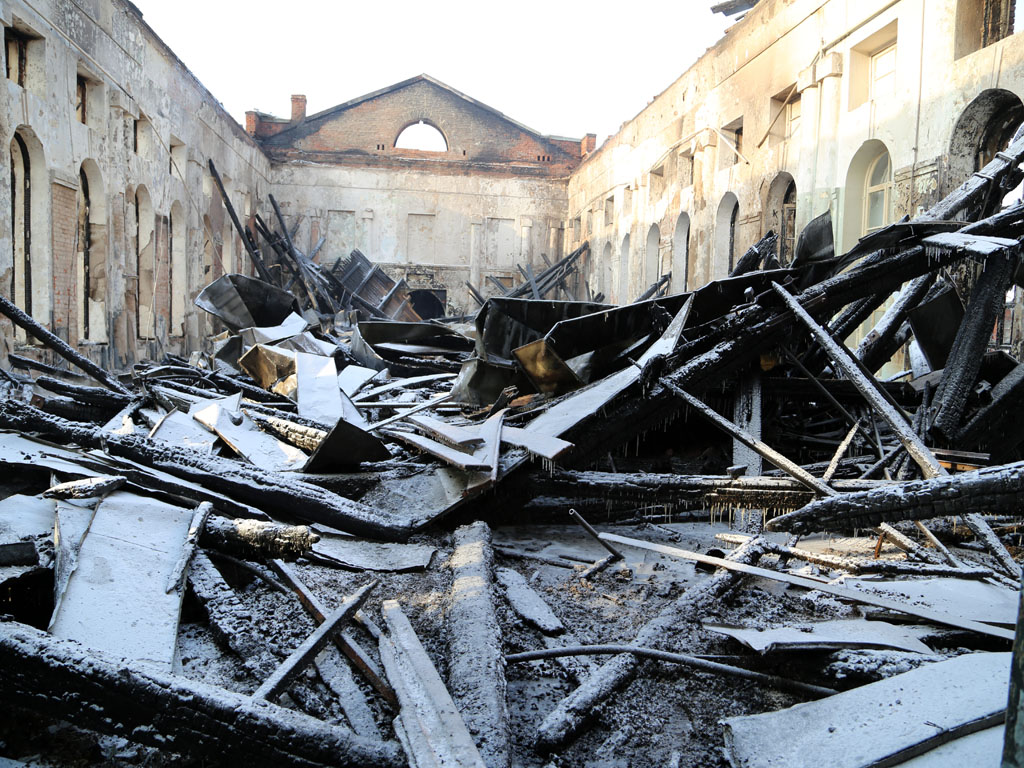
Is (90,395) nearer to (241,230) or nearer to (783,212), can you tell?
(783,212)

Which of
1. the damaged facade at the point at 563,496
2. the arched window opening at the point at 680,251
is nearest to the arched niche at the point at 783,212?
the damaged facade at the point at 563,496

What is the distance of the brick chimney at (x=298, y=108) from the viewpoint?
955 inches

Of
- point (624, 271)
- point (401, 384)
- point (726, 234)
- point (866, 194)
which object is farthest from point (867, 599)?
point (624, 271)

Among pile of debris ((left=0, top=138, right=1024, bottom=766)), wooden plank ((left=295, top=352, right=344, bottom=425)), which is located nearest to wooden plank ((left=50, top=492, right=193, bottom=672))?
pile of debris ((left=0, top=138, right=1024, bottom=766))

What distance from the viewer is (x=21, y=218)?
962 cm

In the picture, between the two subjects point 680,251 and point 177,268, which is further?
point 680,251

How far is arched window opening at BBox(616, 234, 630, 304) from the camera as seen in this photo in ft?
67.9

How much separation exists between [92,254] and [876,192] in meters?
12.3

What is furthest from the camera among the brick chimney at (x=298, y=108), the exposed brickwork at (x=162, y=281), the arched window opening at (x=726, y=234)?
the brick chimney at (x=298, y=108)

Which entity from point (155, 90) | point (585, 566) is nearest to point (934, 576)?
point (585, 566)

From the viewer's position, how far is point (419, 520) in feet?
13.1

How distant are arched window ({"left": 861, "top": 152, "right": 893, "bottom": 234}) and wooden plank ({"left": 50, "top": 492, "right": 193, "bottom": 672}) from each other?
10.3m

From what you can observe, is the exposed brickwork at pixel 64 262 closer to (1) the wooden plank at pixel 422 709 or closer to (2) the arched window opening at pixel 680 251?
(1) the wooden plank at pixel 422 709

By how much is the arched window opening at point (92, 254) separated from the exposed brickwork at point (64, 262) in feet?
2.07
